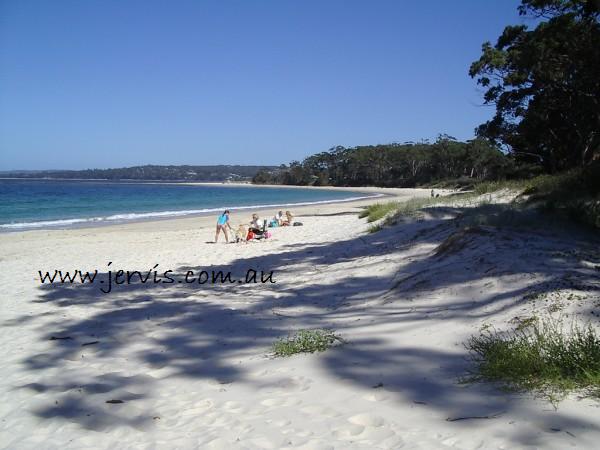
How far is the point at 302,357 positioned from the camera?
14.5ft

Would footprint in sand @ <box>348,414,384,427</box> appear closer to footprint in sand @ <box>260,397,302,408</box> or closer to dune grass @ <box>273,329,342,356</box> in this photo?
footprint in sand @ <box>260,397,302,408</box>

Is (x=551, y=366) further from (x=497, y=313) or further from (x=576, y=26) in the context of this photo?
(x=576, y=26)

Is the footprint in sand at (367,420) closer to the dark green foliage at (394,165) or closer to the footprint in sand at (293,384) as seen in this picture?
the footprint in sand at (293,384)

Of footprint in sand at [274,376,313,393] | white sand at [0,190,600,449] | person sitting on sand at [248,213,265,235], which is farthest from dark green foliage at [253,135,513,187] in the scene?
footprint in sand at [274,376,313,393]

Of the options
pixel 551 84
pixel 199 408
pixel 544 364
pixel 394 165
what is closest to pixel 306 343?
pixel 199 408

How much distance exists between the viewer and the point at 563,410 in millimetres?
2768

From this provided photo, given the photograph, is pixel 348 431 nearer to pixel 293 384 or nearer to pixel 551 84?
pixel 293 384

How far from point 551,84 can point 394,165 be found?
85.5 m

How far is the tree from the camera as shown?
47.5ft

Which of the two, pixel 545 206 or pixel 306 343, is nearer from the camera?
pixel 306 343

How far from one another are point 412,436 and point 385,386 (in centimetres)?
76

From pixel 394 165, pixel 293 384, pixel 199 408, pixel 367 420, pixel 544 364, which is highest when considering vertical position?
pixel 394 165

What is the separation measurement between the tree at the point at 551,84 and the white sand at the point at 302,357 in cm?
914

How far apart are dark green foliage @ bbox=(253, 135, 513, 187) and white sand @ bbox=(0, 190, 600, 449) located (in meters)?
63.9
